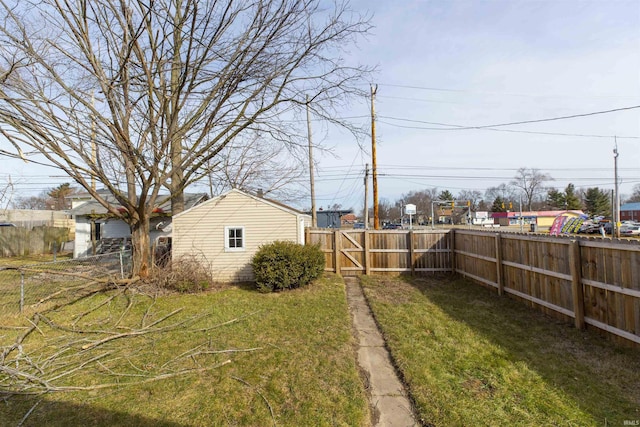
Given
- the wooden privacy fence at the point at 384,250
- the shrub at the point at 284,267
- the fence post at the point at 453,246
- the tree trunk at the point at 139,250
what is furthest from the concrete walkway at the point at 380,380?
the tree trunk at the point at 139,250

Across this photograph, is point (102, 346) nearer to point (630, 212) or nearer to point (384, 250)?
point (384, 250)

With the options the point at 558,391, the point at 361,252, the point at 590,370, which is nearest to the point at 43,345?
the point at 558,391

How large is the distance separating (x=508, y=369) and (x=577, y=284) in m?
2.30

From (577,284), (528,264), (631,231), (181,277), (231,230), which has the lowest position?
(631,231)

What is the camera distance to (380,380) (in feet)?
12.2

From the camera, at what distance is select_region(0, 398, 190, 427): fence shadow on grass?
9.55ft

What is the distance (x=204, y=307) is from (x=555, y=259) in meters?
7.06

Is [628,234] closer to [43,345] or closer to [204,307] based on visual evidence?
[204,307]

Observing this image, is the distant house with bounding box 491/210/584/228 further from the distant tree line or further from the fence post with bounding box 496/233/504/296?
the fence post with bounding box 496/233/504/296

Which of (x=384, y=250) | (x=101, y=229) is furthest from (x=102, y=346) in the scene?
(x=101, y=229)

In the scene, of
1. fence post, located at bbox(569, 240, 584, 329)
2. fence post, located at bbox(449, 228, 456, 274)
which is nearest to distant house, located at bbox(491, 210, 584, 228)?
fence post, located at bbox(449, 228, 456, 274)

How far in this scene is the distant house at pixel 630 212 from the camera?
2241 inches

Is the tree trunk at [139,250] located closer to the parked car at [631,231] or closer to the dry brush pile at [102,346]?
the dry brush pile at [102,346]

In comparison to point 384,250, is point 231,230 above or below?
above
